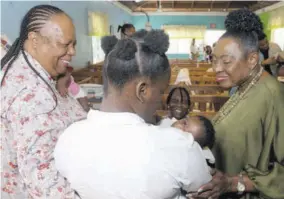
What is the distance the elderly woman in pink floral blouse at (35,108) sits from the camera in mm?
803

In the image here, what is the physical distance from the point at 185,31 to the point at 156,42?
44.8 ft

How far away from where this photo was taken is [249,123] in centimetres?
109

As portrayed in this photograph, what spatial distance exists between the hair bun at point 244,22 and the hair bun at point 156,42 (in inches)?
21.7

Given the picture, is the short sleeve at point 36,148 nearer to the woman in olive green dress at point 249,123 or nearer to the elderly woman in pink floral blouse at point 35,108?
the elderly woman in pink floral blouse at point 35,108

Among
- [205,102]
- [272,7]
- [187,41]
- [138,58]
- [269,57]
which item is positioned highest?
[272,7]

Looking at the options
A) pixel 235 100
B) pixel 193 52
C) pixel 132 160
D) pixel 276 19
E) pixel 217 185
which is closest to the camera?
pixel 132 160

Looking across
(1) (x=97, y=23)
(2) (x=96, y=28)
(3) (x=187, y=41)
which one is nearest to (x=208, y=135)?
(2) (x=96, y=28)

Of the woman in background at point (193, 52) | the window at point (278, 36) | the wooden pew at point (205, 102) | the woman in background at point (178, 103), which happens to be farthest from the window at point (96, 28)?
the window at point (278, 36)

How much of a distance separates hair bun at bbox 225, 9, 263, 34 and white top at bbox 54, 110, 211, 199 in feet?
2.11

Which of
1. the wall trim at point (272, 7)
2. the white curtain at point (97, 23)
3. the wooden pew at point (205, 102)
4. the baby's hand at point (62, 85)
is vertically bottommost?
the wooden pew at point (205, 102)

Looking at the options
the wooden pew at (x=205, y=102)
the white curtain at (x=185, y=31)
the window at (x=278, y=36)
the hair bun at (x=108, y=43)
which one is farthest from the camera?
the white curtain at (x=185, y=31)

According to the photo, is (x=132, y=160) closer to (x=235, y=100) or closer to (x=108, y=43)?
(x=108, y=43)

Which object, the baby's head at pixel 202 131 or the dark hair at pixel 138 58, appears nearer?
the dark hair at pixel 138 58

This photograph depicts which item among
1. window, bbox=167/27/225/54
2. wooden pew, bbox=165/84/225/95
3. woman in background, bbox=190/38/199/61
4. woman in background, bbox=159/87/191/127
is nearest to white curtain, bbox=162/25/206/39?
window, bbox=167/27/225/54
